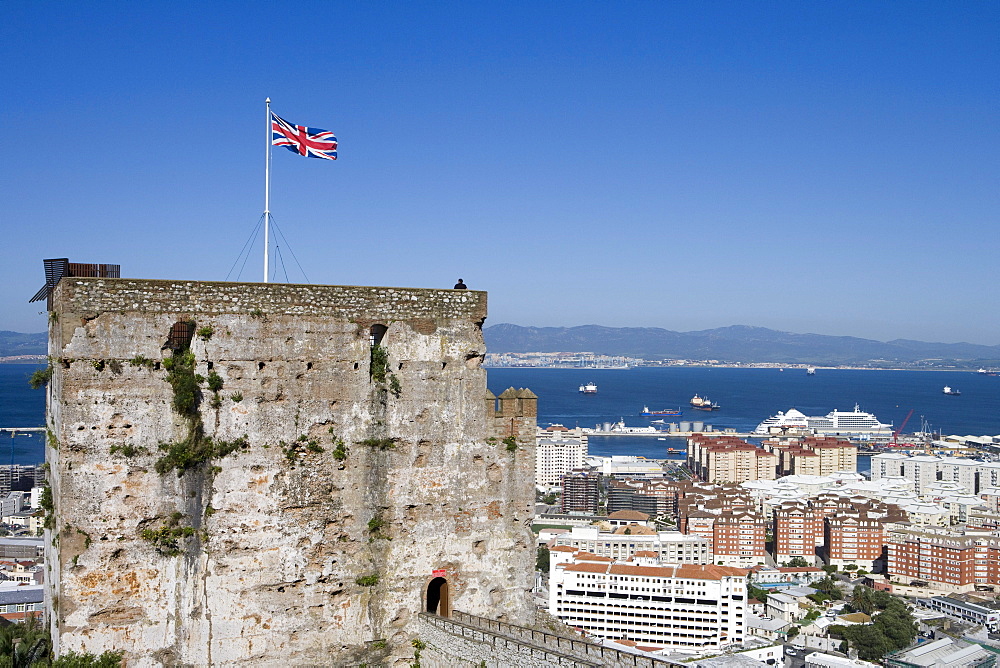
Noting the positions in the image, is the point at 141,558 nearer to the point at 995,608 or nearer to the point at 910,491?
the point at 995,608

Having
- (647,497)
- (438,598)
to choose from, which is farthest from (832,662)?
(647,497)

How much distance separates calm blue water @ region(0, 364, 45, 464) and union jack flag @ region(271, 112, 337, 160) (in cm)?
7563

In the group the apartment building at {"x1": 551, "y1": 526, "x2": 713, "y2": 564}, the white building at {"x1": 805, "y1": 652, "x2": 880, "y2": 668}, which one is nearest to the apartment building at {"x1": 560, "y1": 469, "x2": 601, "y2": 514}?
the apartment building at {"x1": 551, "y1": 526, "x2": 713, "y2": 564}

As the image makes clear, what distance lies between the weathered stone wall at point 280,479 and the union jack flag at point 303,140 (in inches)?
88.3

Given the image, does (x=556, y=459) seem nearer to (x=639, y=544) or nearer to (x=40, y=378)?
(x=639, y=544)

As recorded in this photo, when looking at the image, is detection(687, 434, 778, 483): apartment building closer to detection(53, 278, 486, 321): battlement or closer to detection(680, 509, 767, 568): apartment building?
detection(680, 509, 767, 568): apartment building

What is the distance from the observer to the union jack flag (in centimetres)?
1130

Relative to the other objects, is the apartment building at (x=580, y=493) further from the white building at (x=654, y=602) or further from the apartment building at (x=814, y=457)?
the white building at (x=654, y=602)

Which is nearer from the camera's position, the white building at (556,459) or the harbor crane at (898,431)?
the white building at (556,459)

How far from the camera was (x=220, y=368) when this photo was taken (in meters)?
9.70

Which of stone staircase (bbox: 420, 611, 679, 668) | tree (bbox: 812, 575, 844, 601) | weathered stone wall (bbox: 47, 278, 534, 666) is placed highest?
weathered stone wall (bbox: 47, 278, 534, 666)

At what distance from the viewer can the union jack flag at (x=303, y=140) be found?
11297 millimetres

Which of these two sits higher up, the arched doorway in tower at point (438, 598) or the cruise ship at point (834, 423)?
the arched doorway in tower at point (438, 598)

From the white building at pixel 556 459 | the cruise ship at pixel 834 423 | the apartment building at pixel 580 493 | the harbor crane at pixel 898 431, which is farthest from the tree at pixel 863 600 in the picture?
the cruise ship at pixel 834 423
